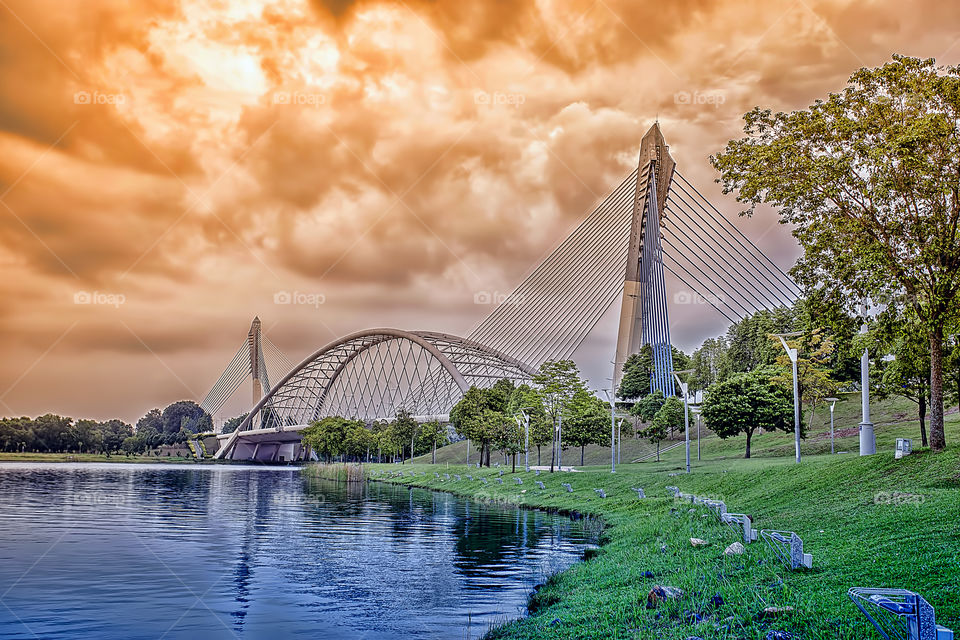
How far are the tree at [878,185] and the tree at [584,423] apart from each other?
40.0 m

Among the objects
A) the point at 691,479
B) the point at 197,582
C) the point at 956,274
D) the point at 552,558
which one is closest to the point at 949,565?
the point at 552,558

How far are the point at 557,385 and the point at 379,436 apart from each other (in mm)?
49572

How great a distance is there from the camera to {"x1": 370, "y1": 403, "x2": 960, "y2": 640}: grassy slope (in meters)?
11.0

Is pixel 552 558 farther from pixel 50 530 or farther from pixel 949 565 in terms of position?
pixel 50 530

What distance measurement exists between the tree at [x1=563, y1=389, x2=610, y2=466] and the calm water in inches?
968

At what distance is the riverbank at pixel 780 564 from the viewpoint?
10.9m

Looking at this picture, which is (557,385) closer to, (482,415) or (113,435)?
(482,415)

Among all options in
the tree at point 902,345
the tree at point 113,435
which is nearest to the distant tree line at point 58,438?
the tree at point 113,435

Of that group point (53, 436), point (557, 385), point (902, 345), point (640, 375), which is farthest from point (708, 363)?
point (53, 436)

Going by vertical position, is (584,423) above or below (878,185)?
below

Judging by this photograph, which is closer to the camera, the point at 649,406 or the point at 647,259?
the point at 647,259

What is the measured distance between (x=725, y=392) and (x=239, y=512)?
3305 centimetres

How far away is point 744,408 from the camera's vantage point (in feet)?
169

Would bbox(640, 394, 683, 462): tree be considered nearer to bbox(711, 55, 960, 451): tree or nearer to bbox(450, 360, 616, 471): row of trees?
bbox(450, 360, 616, 471): row of trees
